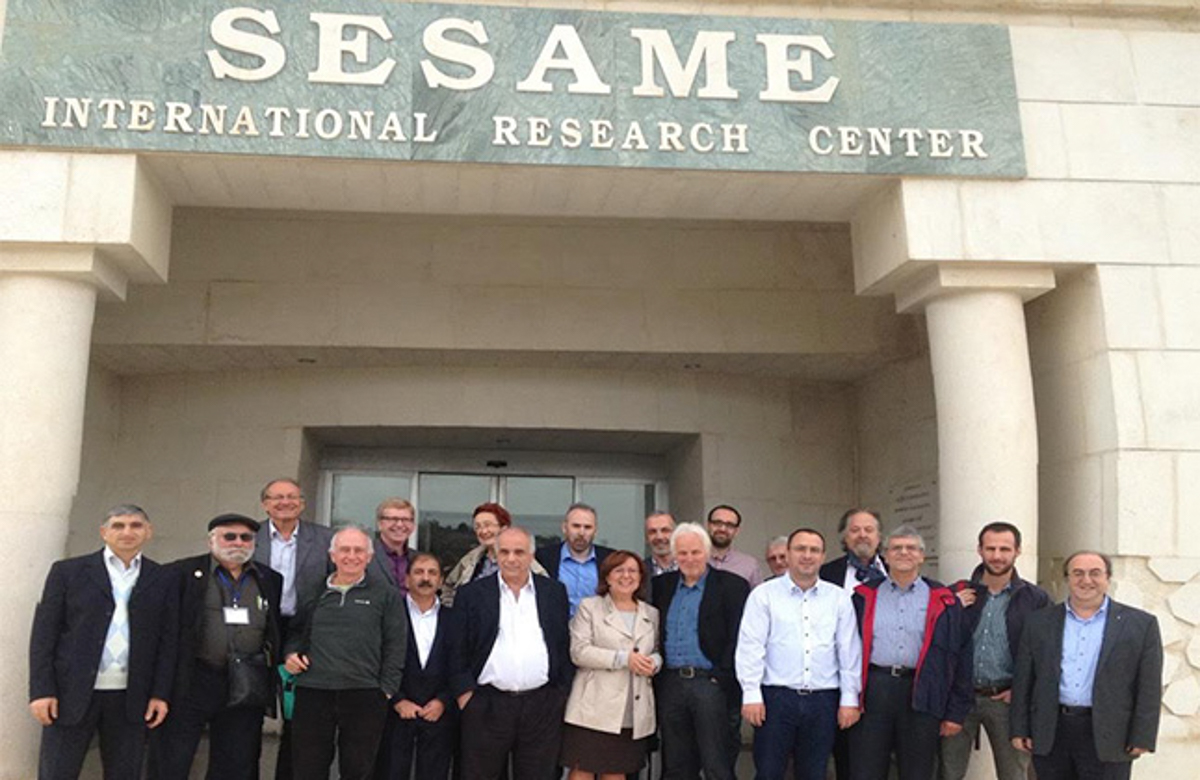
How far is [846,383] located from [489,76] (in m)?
5.22

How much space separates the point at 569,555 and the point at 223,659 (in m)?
2.08

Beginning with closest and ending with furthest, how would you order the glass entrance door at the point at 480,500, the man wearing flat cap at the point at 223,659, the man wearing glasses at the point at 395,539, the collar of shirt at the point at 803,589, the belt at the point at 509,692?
1. the man wearing flat cap at the point at 223,659
2. the belt at the point at 509,692
3. the collar of shirt at the point at 803,589
4. the man wearing glasses at the point at 395,539
5. the glass entrance door at the point at 480,500

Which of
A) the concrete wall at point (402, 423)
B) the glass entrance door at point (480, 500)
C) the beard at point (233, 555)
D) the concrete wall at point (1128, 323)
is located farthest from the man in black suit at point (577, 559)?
the glass entrance door at point (480, 500)

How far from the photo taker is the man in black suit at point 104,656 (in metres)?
5.49

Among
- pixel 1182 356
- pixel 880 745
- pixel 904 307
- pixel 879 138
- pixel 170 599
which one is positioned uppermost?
pixel 879 138

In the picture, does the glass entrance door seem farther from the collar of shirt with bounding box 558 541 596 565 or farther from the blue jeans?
the blue jeans

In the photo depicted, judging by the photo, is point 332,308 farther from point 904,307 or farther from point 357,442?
point 904,307

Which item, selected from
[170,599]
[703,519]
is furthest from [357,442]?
[170,599]

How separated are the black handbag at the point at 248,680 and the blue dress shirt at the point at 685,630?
6.94 feet

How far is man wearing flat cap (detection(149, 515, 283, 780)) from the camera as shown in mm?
5691

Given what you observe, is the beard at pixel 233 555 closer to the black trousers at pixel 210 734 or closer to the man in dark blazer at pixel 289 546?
the man in dark blazer at pixel 289 546

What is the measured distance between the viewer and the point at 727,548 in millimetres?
7102

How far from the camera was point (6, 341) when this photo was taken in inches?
257

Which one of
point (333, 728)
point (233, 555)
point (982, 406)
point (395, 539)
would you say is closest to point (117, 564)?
point (233, 555)
